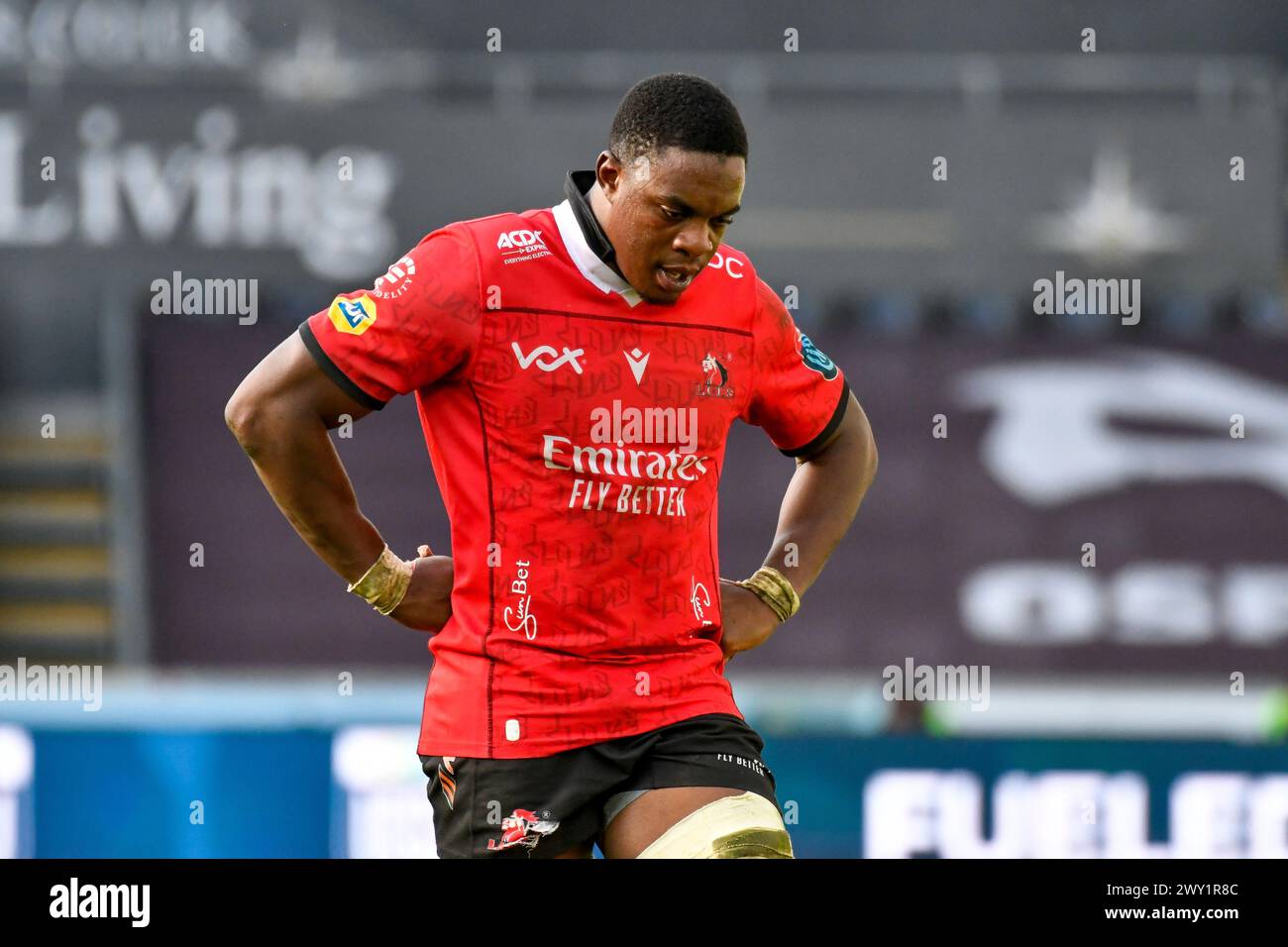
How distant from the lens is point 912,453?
9523 millimetres

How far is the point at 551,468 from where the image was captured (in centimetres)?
339

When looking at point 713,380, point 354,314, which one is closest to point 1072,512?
point 713,380

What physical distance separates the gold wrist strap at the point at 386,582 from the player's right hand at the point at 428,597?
0.5 inches

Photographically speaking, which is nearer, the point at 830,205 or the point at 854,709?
the point at 854,709

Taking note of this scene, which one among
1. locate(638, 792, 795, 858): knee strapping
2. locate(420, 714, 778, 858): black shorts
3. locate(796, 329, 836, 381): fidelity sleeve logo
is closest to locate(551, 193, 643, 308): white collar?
locate(796, 329, 836, 381): fidelity sleeve logo

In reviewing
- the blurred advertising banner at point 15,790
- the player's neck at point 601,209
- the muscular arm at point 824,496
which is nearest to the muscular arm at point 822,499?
the muscular arm at point 824,496

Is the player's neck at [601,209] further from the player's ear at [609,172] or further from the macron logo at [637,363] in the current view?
the macron logo at [637,363]

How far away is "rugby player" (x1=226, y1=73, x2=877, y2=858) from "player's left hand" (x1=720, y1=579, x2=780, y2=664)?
149mm

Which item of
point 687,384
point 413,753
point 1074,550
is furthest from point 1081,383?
point 687,384

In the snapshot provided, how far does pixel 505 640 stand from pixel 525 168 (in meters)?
6.96

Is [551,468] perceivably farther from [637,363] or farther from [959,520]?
[959,520]

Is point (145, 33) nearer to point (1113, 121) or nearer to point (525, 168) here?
point (525, 168)

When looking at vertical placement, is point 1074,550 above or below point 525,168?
below

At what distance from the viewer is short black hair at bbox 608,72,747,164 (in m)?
3.37
